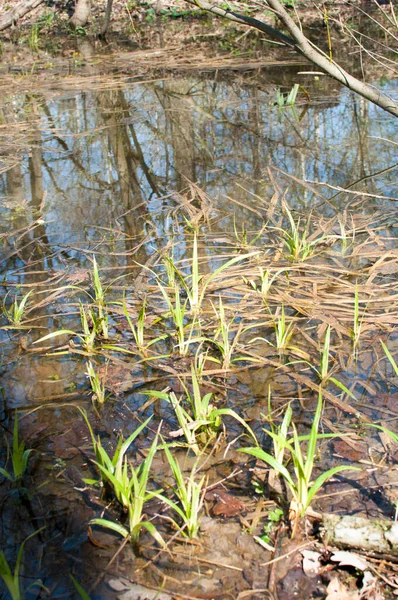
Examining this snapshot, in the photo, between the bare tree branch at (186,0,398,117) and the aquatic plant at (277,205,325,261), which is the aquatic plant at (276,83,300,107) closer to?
the bare tree branch at (186,0,398,117)

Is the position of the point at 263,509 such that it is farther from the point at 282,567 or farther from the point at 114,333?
the point at 114,333

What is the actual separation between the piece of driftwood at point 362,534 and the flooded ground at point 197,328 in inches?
2.3

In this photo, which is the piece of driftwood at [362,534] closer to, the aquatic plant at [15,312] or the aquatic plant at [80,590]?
the aquatic plant at [80,590]

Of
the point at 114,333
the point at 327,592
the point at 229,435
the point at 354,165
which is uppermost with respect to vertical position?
the point at 354,165

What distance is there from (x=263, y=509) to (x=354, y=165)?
363 centimetres

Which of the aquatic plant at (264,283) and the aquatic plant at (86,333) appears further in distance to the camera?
the aquatic plant at (264,283)

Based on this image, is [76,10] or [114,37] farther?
[76,10]

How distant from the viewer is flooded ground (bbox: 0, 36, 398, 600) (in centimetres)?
176

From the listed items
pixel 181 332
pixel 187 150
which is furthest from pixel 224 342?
pixel 187 150

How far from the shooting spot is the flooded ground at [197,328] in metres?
1.76

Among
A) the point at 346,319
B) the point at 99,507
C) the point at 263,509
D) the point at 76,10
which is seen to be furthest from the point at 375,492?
the point at 76,10

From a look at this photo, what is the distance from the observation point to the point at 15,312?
296 centimetres

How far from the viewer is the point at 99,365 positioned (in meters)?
Result: 2.64

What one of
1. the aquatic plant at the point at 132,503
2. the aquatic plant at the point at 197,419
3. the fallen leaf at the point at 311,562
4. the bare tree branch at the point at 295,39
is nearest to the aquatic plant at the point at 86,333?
the aquatic plant at the point at 197,419
